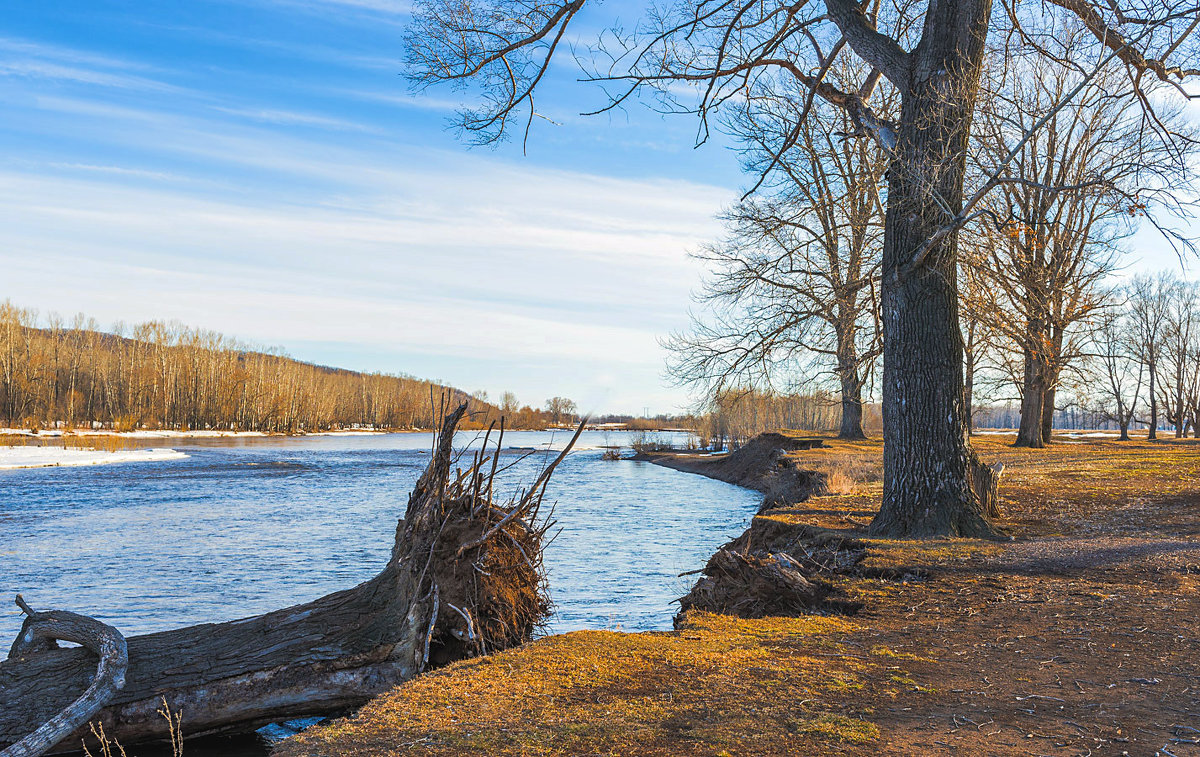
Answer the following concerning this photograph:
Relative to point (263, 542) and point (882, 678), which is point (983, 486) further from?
point (263, 542)

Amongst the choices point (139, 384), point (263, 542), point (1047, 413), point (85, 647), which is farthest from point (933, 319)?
point (139, 384)

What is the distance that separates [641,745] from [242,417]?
9403cm

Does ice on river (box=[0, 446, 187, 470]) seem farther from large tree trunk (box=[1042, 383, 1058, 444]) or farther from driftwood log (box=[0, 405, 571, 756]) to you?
large tree trunk (box=[1042, 383, 1058, 444])

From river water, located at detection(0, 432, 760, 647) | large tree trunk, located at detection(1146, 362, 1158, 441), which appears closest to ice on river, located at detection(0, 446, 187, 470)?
river water, located at detection(0, 432, 760, 647)

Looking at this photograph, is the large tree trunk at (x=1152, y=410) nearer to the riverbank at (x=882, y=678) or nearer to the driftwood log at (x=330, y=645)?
the riverbank at (x=882, y=678)

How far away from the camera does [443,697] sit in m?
4.35

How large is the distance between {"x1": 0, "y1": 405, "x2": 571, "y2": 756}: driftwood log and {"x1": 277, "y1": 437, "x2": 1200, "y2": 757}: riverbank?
2.42 ft

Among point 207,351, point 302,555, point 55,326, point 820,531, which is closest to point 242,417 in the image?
point 207,351

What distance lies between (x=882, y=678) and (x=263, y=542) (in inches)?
522

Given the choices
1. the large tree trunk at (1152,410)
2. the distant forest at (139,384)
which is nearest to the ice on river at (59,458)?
the distant forest at (139,384)

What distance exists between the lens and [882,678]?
4574mm

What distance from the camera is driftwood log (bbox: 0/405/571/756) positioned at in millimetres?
5219

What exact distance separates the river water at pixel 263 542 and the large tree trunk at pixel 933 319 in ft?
10.8

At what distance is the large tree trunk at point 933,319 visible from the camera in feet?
29.7
